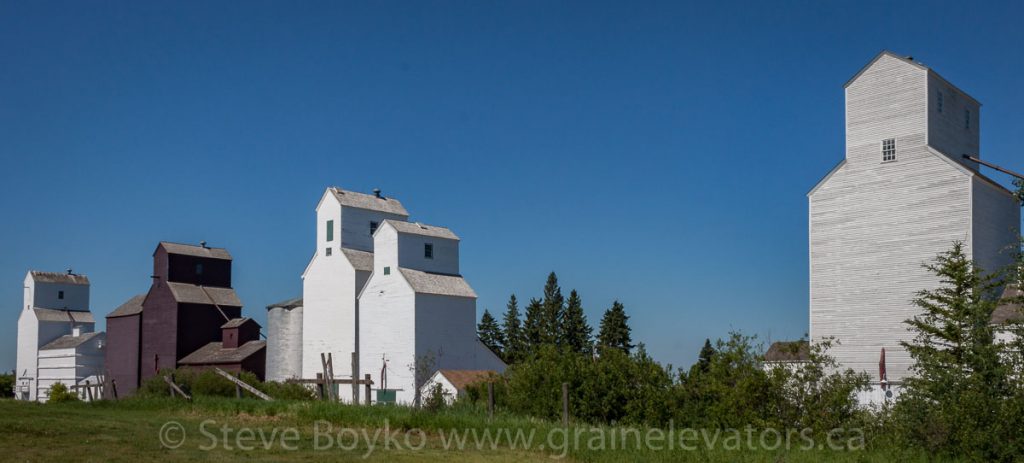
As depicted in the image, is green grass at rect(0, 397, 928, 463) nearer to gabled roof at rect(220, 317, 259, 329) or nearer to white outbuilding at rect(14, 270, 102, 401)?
gabled roof at rect(220, 317, 259, 329)

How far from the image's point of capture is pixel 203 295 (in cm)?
6366

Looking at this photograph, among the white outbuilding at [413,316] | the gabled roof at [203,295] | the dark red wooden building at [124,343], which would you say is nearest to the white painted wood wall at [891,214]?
the white outbuilding at [413,316]

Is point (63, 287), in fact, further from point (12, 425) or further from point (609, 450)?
point (609, 450)

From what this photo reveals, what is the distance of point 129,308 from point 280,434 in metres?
44.8

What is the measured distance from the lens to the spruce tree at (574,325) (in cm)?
7950

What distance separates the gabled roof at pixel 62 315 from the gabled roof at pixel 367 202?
3353 centimetres

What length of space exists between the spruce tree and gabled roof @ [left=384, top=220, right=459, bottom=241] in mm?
26757

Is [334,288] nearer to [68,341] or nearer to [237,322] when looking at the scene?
[237,322]

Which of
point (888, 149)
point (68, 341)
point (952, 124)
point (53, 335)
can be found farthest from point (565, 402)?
point (53, 335)

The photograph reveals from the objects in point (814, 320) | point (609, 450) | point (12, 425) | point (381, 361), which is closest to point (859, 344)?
point (814, 320)

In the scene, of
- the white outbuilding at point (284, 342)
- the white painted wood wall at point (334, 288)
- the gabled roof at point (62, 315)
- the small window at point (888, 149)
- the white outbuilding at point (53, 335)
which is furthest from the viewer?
the gabled roof at point (62, 315)

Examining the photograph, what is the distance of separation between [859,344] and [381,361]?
24.5 metres

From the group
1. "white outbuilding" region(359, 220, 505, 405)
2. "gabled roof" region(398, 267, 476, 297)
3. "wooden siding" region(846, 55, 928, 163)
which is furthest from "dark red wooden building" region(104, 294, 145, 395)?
"wooden siding" region(846, 55, 928, 163)

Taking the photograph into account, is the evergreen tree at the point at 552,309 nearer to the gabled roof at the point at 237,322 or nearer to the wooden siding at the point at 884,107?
the gabled roof at the point at 237,322
